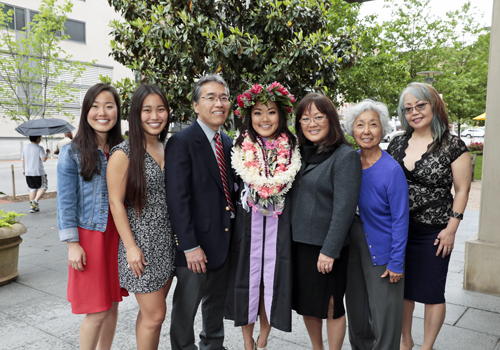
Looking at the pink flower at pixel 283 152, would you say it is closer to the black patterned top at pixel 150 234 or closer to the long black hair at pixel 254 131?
the long black hair at pixel 254 131

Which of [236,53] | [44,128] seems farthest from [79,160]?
[44,128]

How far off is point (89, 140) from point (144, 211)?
65cm

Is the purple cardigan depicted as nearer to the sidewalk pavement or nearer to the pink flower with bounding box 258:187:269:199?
the pink flower with bounding box 258:187:269:199

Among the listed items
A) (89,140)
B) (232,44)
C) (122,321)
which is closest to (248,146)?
(89,140)

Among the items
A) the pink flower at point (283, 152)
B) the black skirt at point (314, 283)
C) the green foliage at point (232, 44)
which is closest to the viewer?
the black skirt at point (314, 283)

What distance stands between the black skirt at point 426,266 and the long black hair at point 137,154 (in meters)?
2.16

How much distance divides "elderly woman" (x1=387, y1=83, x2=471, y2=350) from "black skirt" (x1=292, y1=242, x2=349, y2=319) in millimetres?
685

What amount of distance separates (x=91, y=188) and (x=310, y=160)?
1602mm

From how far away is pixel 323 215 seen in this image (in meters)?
2.86

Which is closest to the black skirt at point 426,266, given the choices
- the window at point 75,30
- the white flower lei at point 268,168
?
the white flower lei at point 268,168

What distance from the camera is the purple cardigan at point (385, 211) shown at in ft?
9.23

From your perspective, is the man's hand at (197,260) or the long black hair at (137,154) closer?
the long black hair at (137,154)

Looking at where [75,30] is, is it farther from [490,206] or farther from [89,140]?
[490,206]

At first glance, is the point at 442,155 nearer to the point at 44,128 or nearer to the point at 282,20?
the point at 282,20
